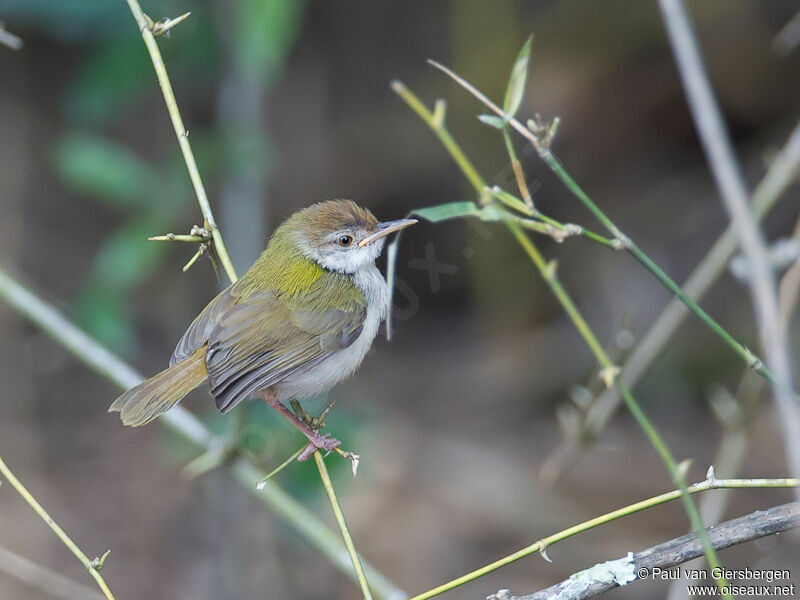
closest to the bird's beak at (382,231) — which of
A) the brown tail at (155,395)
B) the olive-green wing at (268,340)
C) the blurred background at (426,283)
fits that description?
the olive-green wing at (268,340)

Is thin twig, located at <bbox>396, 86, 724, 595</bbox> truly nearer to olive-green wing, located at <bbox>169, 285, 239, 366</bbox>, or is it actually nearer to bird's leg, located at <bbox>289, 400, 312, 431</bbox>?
bird's leg, located at <bbox>289, 400, 312, 431</bbox>

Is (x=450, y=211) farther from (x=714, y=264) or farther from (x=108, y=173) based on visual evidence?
(x=108, y=173)

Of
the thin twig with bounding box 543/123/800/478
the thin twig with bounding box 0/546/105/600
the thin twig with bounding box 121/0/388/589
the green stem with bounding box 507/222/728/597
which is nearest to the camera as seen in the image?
the green stem with bounding box 507/222/728/597

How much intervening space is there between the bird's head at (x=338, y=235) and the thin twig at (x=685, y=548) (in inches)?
82.7

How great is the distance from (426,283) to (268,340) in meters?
3.81

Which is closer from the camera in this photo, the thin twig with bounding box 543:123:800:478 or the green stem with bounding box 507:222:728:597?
the green stem with bounding box 507:222:728:597

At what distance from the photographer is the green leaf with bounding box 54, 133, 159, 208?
4.68 m

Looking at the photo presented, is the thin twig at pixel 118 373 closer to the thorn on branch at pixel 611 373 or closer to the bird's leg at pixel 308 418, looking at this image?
the bird's leg at pixel 308 418

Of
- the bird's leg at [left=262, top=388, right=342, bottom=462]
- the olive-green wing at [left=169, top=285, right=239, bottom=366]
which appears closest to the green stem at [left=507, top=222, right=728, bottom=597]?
the bird's leg at [left=262, top=388, right=342, bottom=462]

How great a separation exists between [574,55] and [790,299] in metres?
4.52

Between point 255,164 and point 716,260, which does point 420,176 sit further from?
point 716,260

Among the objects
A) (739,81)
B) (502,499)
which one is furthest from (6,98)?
(739,81)

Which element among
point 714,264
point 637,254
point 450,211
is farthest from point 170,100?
point 714,264

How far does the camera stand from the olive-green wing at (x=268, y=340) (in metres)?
3.52
